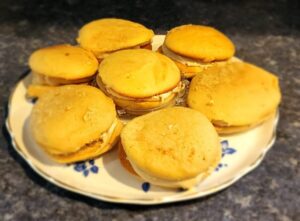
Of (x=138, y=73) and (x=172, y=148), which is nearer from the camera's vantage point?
(x=172, y=148)

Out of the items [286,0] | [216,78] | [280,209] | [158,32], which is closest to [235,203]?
[280,209]

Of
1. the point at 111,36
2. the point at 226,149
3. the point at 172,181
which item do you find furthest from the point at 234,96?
the point at 111,36

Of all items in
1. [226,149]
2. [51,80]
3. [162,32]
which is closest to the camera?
[226,149]

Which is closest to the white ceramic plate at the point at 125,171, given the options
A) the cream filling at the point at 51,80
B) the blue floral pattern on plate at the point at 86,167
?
the blue floral pattern on plate at the point at 86,167

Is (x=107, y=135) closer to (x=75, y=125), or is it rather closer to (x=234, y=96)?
(x=75, y=125)

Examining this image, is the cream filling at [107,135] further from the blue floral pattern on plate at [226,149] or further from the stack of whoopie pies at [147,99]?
the blue floral pattern on plate at [226,149]

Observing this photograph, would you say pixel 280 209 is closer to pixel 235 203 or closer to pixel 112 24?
pixel 235 203

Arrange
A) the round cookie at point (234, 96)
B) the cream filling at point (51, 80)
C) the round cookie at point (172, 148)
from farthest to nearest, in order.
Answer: the cream filling at point (51, 80) < the round cookie at point (234, 96) < the round cookie at point (172, 148)

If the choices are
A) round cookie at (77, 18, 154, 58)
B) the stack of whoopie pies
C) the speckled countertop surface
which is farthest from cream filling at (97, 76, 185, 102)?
the speckled countertop surface
